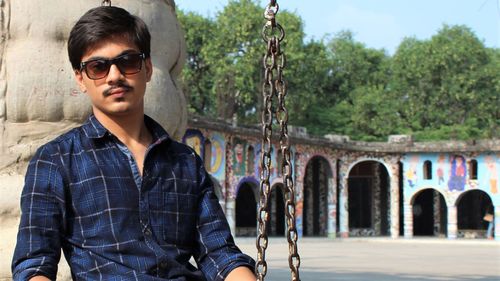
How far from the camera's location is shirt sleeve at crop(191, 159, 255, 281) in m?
2.34

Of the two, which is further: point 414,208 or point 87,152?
point 414,208

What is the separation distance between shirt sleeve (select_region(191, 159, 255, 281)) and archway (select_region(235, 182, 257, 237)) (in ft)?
90.2

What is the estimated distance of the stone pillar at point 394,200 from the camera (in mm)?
32500

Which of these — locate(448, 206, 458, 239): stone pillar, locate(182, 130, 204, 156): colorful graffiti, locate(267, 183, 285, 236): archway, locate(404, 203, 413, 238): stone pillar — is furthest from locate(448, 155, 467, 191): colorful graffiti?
locate(182, 130, 204, 156): colorful graffiti

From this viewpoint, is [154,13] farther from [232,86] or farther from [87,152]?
[232,86]

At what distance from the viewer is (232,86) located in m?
34.3

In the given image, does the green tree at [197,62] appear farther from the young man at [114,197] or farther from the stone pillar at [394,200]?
the young man at [114,197]

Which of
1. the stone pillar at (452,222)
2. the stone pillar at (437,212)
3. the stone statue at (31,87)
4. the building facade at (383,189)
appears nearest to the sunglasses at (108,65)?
the stone statue at (31,87)

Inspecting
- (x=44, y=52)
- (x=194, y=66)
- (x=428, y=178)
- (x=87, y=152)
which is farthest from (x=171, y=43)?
(x=194, y=66)

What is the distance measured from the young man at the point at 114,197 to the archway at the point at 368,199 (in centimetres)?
3203

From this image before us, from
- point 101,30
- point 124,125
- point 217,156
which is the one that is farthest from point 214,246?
point 217,156

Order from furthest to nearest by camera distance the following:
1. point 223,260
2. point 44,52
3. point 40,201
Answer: point 44,52
point 223,260
point 40,201

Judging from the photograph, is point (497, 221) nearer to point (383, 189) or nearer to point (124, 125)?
point (383, 189)

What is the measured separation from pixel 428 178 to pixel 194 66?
37.7 ft
